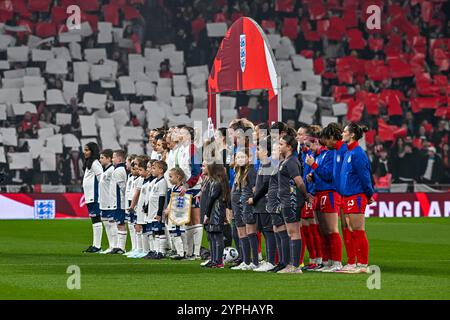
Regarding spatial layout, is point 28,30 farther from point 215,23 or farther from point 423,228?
point 423,228

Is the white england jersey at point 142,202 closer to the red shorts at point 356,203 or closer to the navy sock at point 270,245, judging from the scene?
the navy sock at point 270,245

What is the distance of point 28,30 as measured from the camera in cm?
3753

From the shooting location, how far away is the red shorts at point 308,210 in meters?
15.2

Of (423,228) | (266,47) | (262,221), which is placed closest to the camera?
(262,221)

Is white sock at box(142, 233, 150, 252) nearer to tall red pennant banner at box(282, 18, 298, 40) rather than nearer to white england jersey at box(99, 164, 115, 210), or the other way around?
white england jersey at box(99, 164, 115, 210)

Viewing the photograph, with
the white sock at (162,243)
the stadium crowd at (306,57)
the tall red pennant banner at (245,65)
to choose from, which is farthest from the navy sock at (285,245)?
the stadium crowd at (306,57)

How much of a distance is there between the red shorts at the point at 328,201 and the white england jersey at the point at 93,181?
6.34 metres

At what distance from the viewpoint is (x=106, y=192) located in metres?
20.0

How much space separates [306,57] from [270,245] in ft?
80.7

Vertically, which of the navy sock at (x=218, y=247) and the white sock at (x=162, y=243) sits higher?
the navy sock at (x=218, y=247)

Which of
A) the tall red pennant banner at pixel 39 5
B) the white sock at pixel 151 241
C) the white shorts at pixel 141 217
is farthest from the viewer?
the tall red pennant banner at pixel 39 5

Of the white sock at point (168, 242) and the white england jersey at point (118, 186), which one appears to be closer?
the white sock at point (168, 242)
